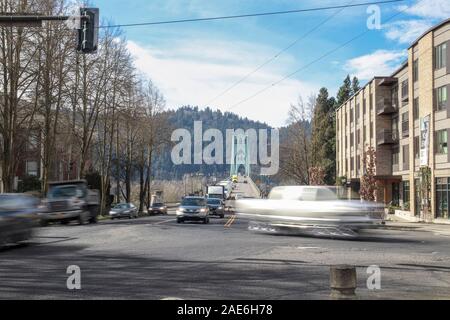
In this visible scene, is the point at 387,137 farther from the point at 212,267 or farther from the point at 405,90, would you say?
the point at 212,267

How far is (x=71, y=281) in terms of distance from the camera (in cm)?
1043

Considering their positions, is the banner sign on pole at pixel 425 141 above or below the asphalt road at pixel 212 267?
above

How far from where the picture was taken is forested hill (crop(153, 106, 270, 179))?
74.4 m

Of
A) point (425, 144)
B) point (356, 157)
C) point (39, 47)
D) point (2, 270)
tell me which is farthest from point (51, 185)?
point (356, 157)

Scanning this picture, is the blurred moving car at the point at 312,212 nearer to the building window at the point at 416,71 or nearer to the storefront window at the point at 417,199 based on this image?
the storefront window at the point at 417,199

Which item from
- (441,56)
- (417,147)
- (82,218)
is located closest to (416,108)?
(417,147)

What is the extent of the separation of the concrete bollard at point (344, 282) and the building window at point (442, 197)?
40224 mm

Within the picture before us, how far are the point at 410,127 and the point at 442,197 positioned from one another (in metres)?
10.0

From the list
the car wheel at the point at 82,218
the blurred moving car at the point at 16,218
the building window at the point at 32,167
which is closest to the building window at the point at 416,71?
the car wheel at the point at 82,218

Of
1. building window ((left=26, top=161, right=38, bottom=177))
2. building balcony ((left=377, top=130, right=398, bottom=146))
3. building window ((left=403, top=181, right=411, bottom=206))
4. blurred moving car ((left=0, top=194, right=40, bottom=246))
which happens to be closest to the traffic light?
blurred moving car ((left=0, top=194, right=40, bottom=246))

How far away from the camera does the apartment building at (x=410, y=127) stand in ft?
150

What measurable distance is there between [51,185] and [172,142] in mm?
36025

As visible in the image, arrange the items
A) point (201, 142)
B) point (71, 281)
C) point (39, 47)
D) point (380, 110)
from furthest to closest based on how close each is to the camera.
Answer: point (380, 110), point (201, 142), point (39, 47), point (71, 281)
